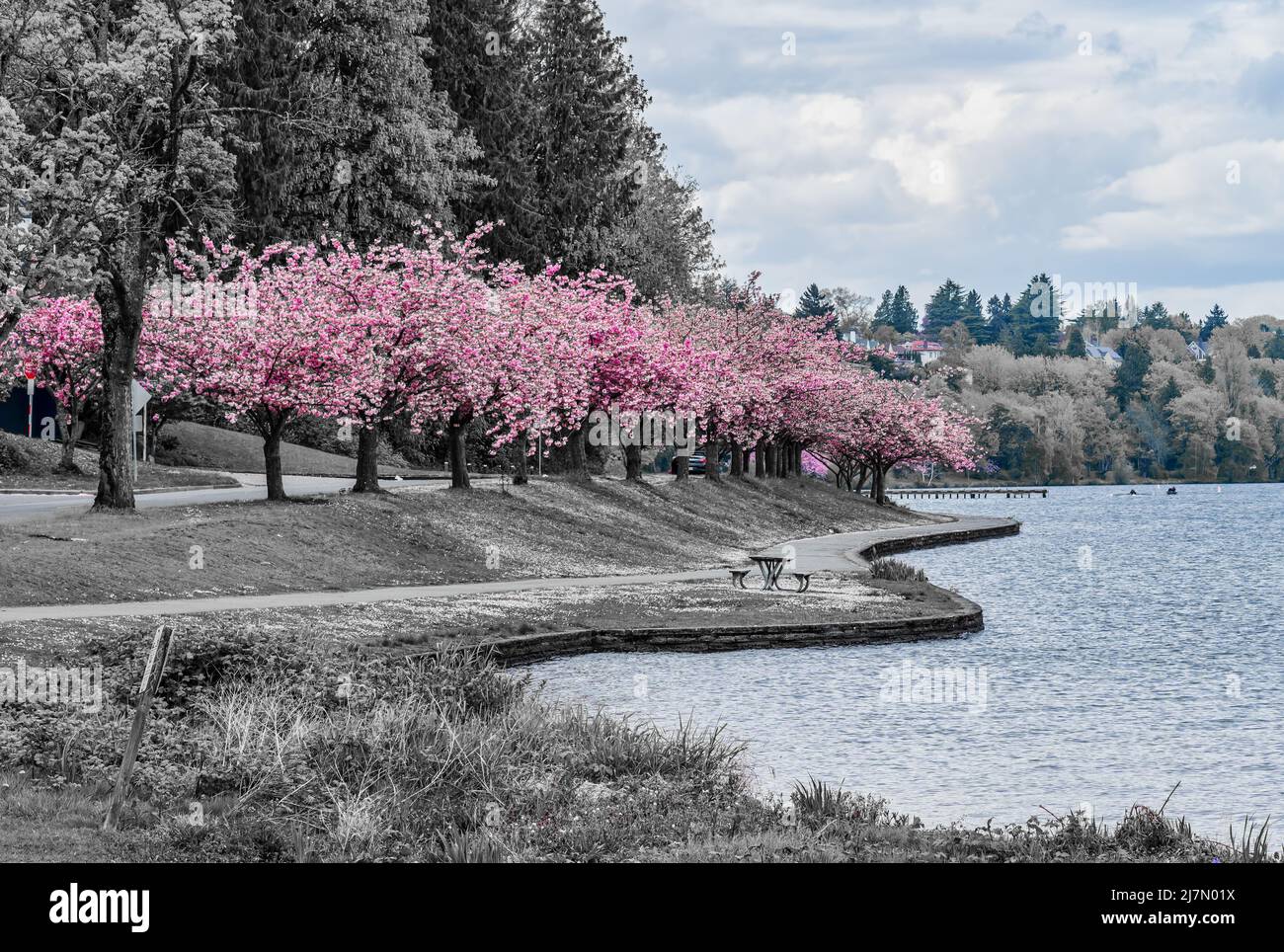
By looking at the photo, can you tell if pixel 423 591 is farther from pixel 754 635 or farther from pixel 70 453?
pixel 70 453

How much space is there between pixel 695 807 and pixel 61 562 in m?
16.2

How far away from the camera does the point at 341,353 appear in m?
35.9

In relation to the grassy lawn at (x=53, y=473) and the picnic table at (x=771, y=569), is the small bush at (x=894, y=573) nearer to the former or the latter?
the picnic table at (x=771, y=569)

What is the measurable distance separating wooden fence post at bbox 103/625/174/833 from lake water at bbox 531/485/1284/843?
7747 mm

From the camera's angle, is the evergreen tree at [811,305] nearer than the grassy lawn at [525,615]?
No

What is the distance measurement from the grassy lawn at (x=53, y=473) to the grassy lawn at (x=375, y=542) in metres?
10.5


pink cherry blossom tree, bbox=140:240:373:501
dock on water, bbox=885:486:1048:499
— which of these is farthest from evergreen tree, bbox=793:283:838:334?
pink cherry blossom tree, bbox=140:240:373:501

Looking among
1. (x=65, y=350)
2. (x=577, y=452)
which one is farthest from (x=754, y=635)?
(x=577, y=452)

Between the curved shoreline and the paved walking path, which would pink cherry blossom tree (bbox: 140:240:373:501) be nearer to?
the paved walking path

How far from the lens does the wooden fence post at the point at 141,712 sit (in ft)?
33.9

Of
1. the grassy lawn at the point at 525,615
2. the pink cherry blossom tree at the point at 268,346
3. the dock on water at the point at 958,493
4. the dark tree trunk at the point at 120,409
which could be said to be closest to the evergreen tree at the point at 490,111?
the pink cherry blossom tree at the point at 268,346

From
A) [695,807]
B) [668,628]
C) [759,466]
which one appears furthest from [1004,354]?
[695,807]

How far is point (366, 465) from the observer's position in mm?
40625

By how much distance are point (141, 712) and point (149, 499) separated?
30.1m
